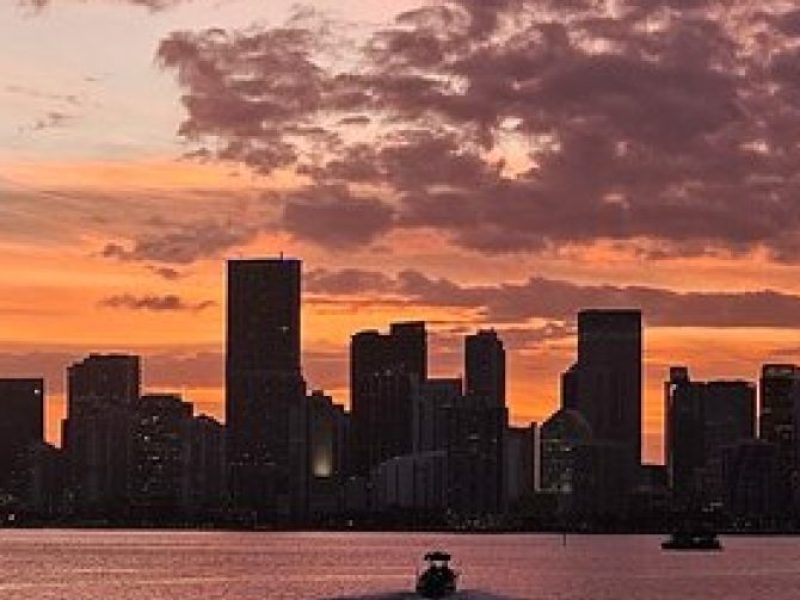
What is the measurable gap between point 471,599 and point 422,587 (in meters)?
6.20

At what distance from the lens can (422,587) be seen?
186500 millimetres

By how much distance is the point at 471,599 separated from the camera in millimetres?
190500
